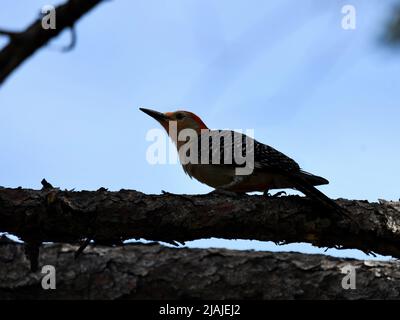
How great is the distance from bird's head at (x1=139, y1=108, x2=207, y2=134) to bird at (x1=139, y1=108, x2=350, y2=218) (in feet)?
2.20

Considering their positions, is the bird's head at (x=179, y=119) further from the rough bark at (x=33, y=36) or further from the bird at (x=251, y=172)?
the rough bark at (x=33, y=36)

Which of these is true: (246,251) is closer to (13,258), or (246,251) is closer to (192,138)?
(13,258)

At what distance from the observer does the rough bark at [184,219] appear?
603 centimetres

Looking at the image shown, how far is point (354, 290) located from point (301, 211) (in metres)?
1.00

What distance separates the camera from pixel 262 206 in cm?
628

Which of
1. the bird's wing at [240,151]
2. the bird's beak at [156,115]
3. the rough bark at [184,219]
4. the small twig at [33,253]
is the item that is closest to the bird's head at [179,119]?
the bird's beak at [156,115]

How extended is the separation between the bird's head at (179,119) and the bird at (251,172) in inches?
26.4

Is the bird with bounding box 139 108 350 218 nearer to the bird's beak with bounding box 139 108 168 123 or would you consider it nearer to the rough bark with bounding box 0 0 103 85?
the bird's beak with bounding box 139 108 168 123

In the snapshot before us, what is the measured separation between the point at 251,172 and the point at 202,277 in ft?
6.61

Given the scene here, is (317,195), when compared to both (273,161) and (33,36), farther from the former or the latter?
(33,36)

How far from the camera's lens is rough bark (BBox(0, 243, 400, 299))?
554 centimetres

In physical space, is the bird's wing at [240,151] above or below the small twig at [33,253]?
above

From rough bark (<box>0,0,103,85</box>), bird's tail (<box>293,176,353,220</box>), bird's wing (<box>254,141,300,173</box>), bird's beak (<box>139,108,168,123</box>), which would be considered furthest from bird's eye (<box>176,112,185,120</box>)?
rough bark (<box>0,0,103,85</box>)
